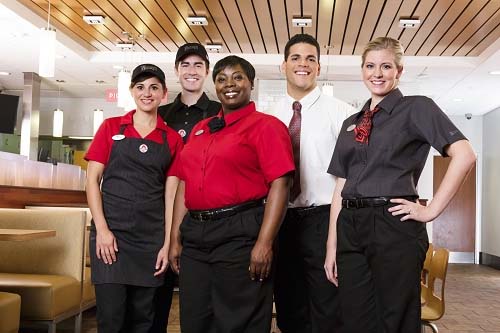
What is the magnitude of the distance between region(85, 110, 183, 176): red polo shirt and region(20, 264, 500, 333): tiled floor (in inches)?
93.5

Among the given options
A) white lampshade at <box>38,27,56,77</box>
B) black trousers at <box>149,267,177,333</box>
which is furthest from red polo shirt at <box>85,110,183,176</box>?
white lampshade at <box>38,27,56,77</box>

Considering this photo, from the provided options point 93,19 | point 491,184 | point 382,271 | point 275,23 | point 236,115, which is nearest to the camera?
point 382,271

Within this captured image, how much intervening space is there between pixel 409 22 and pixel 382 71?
17.4 feet

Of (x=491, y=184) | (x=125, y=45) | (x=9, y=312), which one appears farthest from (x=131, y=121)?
(x=491, y=184)

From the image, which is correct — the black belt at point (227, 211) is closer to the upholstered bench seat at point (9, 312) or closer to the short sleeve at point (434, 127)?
the short sleeve at point (434, 127)

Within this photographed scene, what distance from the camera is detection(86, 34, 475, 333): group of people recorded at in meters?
2.13

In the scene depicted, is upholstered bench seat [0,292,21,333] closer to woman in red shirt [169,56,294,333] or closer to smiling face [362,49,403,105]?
woman in red shirt [169,56,294,333]

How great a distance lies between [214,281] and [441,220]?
11.9 metres

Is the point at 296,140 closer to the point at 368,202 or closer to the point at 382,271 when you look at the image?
the point at 368,202

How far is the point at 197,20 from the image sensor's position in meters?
7.28

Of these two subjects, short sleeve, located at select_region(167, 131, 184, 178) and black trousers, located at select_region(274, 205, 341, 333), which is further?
short sleeve, located at select_region(167, 131, 184, 178)

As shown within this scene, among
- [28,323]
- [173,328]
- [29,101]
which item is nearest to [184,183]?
[28,323]

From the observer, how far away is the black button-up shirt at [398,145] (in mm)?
2119

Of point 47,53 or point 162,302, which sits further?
point 47,53
